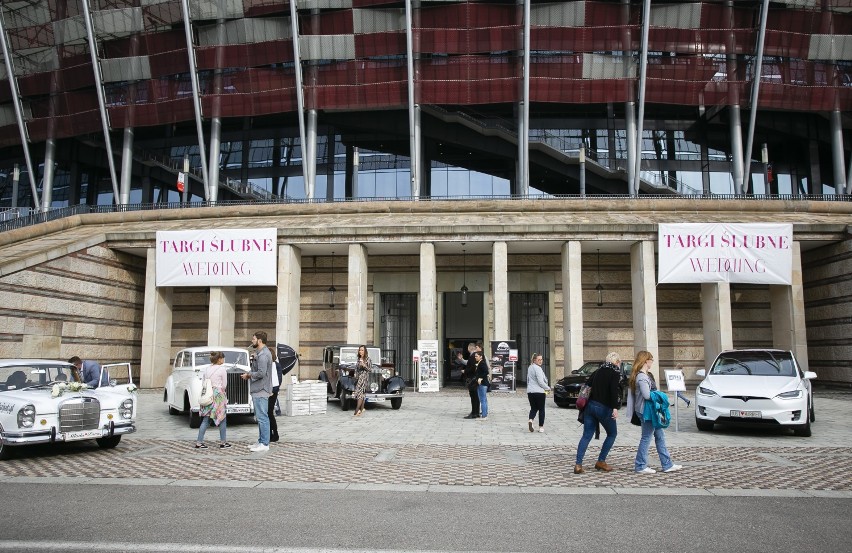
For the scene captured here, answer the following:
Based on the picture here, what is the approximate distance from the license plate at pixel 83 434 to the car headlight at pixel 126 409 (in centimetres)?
44

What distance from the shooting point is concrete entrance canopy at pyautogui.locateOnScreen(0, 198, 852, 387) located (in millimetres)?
23875

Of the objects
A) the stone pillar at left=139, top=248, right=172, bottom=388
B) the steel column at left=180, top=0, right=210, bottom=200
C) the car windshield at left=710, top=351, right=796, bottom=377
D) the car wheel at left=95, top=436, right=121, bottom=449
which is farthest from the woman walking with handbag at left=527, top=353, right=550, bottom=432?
the steel column at left=180, top=0, right=210, bottom=200

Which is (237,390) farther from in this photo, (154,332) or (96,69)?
(96,69)

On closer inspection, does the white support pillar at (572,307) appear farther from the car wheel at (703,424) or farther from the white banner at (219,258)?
the white banner at (219,258)

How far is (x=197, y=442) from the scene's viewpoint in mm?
10531

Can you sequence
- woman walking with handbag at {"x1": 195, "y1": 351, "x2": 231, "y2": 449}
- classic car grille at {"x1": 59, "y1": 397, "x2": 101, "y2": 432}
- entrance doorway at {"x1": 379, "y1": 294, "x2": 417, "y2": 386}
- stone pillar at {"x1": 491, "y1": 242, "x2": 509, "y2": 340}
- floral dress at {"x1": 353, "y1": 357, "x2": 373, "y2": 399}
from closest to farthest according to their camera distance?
classic car grille at {"x1": 59, "y1": 397, "x2": 101, "y2": 432}
woman walking with handbag at {"x1": 195, "y1": 351, "x2": 231, "y2": 449}
floral dress at {"x1": 353, "y1": 357, "x2": 373, "y2": 399}
stone pillar at {"x1": 491, "y1": 242, "x2": 509, "y2": 340}
entrance doorway at {"x1": 379, "y1": 294, "x2": 417, "y2": 386}

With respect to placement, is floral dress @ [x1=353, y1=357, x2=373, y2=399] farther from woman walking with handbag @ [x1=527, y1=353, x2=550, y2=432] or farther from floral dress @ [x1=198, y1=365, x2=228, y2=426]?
floral dress @ [x1=198, y1=365, x2=228, y2=426]

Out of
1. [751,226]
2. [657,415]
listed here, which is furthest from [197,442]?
[751,226]

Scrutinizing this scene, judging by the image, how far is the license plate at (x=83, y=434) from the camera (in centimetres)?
954

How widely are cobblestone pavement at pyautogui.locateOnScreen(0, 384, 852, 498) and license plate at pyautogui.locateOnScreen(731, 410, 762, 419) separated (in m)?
0.45

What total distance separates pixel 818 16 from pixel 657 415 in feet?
118

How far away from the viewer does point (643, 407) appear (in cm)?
810

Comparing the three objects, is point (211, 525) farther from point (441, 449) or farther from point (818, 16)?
point (818, 16)

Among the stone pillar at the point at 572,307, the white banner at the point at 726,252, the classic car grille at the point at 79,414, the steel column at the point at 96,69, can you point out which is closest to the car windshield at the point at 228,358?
the classic car grille at the point at 79,414
